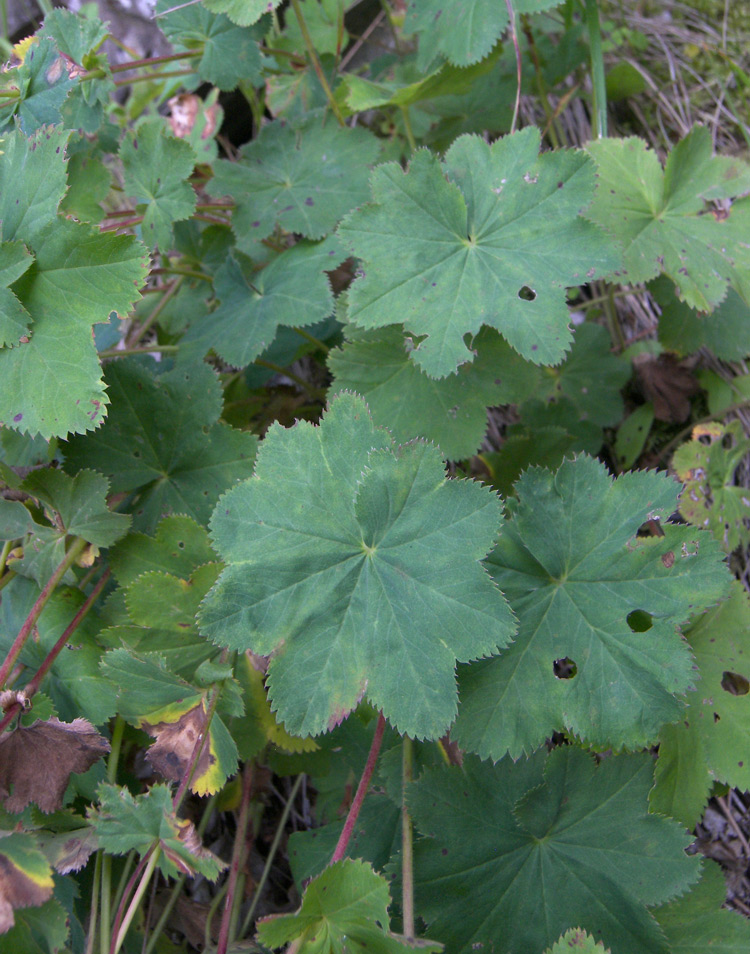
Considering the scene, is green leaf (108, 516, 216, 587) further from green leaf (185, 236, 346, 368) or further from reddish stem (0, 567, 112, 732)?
green leaf (185, 236, 346, 368)

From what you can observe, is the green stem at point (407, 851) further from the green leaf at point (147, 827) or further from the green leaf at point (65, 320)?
the green leaf at point (65, 320)

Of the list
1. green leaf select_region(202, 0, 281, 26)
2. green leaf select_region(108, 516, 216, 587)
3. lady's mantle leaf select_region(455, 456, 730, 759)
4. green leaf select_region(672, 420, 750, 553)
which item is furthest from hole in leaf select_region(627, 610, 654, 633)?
green leaf select_region(202, 0, 281, 26)

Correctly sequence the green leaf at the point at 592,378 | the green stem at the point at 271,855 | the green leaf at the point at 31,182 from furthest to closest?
the green leaf at the point at 592,378 < the green stem at the point at 271,855 < the green leaf at the point at 31,182

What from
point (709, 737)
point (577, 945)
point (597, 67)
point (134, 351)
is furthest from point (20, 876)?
point (597, 67)

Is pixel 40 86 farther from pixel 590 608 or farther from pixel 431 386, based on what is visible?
pixel 590 608

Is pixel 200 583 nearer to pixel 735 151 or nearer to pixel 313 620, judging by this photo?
pixel 313 620

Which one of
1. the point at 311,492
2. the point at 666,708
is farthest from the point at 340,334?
the point at 666,708

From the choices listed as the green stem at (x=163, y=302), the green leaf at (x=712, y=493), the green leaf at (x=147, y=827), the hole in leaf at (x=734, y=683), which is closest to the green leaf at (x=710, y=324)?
the green leaf at (x=712, y=493)
